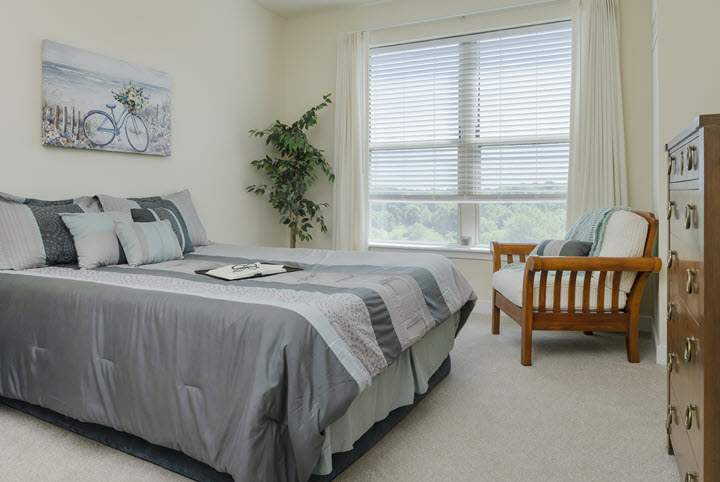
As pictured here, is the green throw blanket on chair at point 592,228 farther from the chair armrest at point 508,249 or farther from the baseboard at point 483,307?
the baseboard at point 483,307

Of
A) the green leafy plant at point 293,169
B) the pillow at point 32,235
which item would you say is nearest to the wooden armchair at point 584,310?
the green leafy plant at point 293,169

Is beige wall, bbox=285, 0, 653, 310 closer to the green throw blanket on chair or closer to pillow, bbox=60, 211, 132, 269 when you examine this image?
the green throw blanket on chair

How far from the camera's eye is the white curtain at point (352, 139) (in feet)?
14.8

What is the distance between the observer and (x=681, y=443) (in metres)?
1.49

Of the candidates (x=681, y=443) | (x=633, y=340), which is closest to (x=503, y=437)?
(x=681, y=443)

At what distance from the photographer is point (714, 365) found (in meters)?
1.11

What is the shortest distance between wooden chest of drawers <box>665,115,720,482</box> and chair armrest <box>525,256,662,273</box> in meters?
1.28

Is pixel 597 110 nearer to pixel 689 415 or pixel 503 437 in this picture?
pixel 503 437

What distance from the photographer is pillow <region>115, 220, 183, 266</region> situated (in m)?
2.56

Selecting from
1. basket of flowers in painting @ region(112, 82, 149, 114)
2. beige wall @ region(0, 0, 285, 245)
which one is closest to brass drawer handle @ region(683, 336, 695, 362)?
beige wall @ region(0, 0, 285, 245)

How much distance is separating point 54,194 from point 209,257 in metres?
0.99

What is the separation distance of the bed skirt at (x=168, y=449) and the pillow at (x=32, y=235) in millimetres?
655

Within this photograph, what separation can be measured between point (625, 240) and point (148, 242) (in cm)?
276

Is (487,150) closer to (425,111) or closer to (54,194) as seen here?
(425,111)
